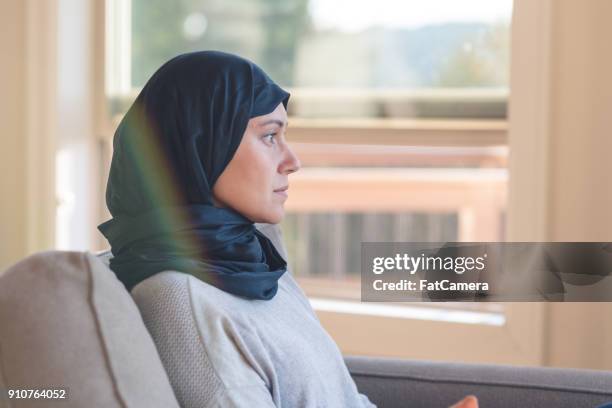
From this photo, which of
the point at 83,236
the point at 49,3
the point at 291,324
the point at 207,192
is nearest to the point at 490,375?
the point at 291,324

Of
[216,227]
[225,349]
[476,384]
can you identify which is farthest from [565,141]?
[225,349]

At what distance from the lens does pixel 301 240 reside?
2957mm

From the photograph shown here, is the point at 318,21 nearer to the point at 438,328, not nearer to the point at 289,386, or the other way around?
the point at 438,328

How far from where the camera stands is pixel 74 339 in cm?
101

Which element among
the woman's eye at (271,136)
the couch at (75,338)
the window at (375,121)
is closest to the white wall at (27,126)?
the window at (375,121)

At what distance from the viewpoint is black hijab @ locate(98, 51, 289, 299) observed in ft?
4.18

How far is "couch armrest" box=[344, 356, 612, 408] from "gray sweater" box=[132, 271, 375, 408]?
0.34 m

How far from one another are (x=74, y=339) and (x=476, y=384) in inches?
35.0

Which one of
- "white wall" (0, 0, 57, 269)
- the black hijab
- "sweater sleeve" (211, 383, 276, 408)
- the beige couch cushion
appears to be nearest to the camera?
the beige couch cushion

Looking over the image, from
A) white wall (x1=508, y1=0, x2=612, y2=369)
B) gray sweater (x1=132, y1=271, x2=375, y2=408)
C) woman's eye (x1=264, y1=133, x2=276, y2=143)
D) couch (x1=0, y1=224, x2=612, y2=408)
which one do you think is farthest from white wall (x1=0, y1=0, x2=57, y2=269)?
couch (x1=0, y1=224, x2=612, y2=408)

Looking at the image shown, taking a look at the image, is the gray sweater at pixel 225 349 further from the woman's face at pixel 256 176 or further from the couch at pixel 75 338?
the woman's face at pixel 256 176

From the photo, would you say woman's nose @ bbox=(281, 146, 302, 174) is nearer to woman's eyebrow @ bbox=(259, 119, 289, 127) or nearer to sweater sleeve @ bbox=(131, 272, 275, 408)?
woman's eyebrow @ bbox=(259, 119, 289, 127)

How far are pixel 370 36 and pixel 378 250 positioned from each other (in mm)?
663

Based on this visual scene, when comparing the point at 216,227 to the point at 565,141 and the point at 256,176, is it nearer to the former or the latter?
the point at 256,176
